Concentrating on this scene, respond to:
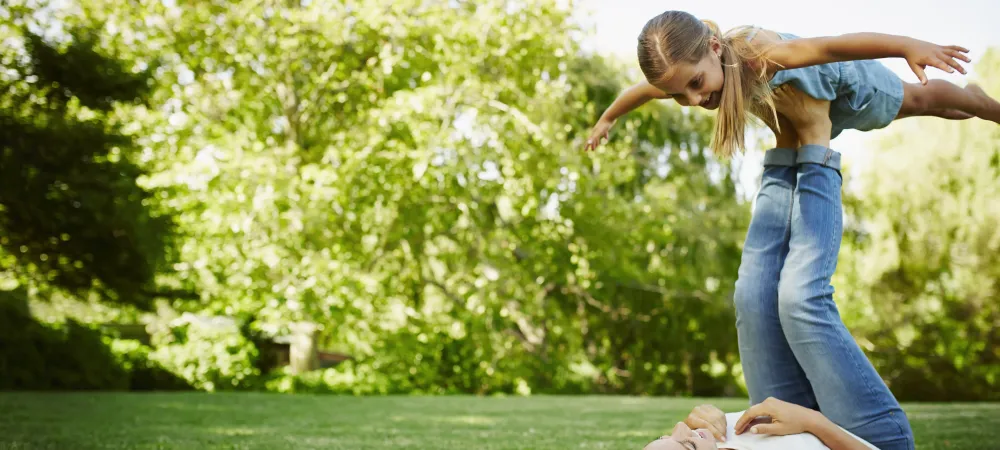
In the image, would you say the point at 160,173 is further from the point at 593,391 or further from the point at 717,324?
the point at 717,324

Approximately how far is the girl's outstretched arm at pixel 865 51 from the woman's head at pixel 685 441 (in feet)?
3.11

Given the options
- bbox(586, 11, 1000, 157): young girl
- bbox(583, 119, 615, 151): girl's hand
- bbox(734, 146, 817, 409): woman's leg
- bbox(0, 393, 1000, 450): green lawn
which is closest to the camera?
bbox(586, 11, 1000, 157): young girl

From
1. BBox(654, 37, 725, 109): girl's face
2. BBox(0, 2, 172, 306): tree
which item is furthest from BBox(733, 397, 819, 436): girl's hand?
BBox(0, 2, 172, 306): tree

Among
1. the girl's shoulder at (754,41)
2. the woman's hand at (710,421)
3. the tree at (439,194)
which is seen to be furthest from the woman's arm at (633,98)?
the tree at (439,194)

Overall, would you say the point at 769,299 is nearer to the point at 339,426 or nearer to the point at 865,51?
the point at 865,51

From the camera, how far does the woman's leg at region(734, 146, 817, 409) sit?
244 cm

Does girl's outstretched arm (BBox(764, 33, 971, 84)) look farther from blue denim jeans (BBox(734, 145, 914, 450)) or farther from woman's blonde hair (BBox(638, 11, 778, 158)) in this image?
blue denim jeans (BBox(734, 145, 914, 450))

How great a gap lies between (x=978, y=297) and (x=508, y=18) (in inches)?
308

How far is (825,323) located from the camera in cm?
225

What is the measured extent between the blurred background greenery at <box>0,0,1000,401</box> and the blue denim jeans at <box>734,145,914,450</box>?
9.11 m

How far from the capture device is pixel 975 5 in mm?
13039

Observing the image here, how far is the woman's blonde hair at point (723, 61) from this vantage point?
225 cm

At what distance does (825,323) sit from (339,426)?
3.39m

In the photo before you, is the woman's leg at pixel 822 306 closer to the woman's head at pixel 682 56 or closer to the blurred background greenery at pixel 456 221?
the woman's head at pixel 682 56
